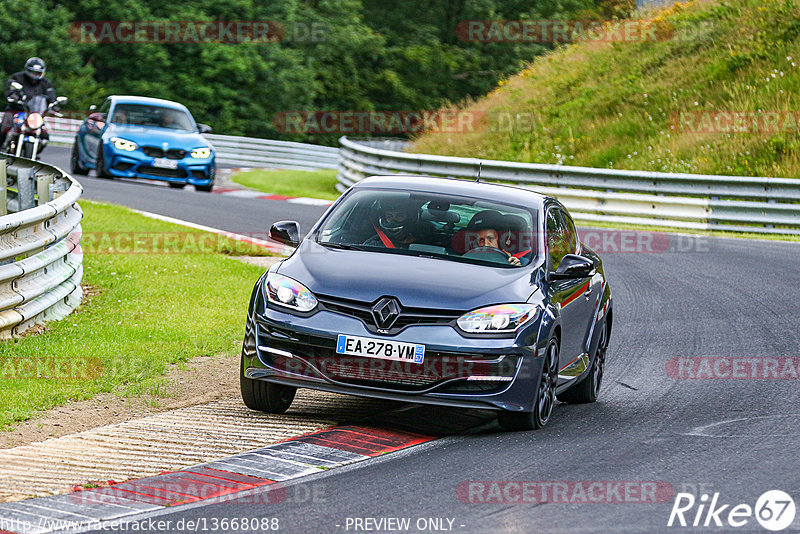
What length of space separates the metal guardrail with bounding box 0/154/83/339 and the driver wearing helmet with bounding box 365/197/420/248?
2.79m

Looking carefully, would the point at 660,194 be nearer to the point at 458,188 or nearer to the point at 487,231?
the point at 458,188

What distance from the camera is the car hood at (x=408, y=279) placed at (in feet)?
24.4

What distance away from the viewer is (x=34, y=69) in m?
18.5

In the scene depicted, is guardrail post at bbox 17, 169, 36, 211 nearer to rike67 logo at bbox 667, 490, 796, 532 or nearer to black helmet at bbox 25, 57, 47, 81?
black helmet at bbox 25, 57, 47, 81

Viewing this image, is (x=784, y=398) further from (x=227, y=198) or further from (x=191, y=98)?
(x=191, y=98)

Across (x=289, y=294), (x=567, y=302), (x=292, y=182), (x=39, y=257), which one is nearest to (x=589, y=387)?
(x=567, y=302)

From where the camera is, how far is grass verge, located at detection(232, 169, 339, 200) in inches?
1147

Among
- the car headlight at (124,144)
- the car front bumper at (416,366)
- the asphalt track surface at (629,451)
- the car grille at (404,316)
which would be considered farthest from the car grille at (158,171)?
the car grille at (404,316)

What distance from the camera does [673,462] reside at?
6992 millimetres

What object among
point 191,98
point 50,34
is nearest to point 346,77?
point 191,98

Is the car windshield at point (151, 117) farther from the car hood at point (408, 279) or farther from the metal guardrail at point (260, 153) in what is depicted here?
the metal guardrail at point (260, 153)

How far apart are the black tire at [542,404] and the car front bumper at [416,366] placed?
12 centimetres

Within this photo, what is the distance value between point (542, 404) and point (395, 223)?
5.30ft

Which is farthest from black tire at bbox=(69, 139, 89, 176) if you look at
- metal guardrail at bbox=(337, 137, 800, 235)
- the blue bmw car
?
metal guardrail at bbox=(337, 137, 800, 235)
